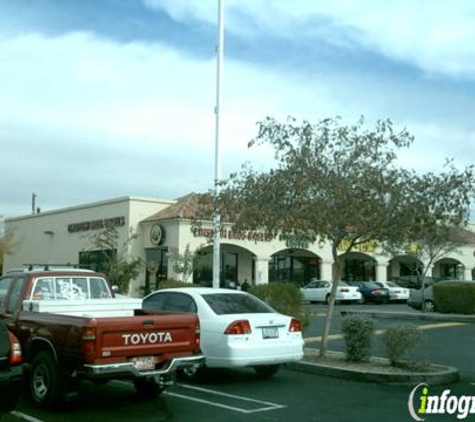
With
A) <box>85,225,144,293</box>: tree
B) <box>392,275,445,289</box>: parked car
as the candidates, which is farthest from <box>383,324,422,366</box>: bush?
<box>392,275,445,289</box>: parked car

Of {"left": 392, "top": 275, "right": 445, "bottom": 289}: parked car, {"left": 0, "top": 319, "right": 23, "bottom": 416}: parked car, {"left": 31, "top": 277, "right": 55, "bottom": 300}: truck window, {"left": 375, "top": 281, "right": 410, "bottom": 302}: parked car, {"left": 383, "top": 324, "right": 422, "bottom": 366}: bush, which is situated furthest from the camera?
{"left": 392, "top": 275, "right": 445, "bottom": 289}: parked car

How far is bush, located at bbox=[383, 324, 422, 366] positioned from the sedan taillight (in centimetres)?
267

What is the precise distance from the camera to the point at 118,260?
3244 cm

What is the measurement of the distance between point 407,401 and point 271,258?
114ft

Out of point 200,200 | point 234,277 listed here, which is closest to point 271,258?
point 234,277

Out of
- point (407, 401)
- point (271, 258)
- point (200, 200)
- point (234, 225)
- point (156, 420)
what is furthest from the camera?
point (271, 258)

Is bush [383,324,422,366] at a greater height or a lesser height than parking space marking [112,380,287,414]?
greater

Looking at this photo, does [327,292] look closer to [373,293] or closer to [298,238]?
[373,293]

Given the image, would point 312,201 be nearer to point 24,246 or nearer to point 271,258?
point 271,258

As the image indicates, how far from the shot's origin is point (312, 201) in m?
13.1

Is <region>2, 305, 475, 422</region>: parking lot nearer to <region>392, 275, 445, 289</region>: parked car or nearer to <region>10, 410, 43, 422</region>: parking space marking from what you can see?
<region>10, 410, 43, 422</region>: parking space marking

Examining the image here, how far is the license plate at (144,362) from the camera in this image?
9164 mm

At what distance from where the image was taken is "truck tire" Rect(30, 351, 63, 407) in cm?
904

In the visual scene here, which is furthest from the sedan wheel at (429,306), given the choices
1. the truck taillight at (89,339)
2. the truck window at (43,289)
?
the truck taillight at (89,339)
